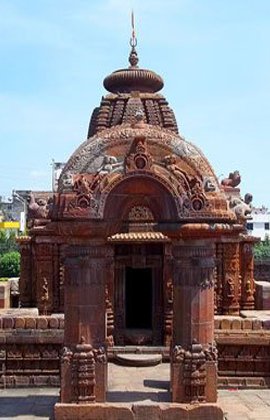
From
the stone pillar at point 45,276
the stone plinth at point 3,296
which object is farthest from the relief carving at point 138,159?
the stone plinth at point 3,296

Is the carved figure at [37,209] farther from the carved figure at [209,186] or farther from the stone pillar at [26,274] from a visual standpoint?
the carved figure at [209,186]

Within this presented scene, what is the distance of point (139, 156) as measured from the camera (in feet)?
30.0

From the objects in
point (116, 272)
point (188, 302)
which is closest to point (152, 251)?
point (116, 272)

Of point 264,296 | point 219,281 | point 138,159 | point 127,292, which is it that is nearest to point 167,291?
point 127,292

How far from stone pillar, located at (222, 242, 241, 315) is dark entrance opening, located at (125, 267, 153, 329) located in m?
2.12

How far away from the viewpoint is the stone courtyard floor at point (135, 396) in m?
9.70

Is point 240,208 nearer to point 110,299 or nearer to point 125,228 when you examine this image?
point 110,299

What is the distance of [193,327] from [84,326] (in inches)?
67.5

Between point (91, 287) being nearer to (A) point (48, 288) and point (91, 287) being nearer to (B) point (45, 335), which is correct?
(B) point (45, 335)

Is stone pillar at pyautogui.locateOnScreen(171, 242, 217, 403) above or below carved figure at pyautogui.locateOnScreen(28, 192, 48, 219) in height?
below

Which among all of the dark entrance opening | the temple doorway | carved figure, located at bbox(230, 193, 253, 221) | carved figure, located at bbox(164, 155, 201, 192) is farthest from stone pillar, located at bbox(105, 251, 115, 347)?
carved figure, located at bbox(164, 155, 201, 192)

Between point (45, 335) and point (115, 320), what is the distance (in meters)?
2.95

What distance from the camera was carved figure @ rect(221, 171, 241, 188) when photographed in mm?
18578

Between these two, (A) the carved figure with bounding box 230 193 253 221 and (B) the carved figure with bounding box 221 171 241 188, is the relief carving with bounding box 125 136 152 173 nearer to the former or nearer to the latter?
(A) the carved figure with bounding box 230 193 253 221
